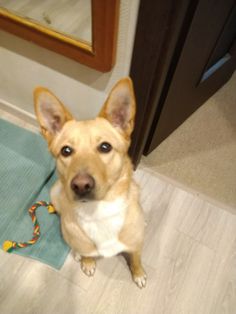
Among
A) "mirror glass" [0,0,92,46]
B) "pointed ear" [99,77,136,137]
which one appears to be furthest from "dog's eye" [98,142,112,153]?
"mirror glass" [0,0,92,46]

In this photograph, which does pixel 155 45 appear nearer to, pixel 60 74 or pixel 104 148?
pixel 104 148

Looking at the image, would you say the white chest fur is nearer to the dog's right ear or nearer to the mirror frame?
the dog's right ear

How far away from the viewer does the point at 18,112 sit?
Result: 224 cm

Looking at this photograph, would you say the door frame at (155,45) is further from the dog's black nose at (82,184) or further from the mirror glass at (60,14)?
the dog's black nose at (82,184)

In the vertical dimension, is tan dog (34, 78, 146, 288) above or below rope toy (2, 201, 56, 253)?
above

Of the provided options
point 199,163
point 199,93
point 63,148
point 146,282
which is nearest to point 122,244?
point 146,282

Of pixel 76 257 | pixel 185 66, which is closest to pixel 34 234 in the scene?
pixel 76 257

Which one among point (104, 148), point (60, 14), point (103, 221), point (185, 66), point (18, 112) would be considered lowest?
point (18, 112)

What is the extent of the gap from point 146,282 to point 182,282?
21 centimetres

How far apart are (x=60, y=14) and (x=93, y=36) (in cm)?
28

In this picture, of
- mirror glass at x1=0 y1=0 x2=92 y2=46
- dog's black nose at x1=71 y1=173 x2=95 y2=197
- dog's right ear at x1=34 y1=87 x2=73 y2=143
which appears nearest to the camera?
dog's black nose at x1=71 y1=173 x2=95 y2=197

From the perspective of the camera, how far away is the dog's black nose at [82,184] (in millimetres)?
965

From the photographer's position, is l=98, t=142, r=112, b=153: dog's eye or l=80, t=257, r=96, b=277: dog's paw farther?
l=80, t=257, r=96, b=277: dog's paw

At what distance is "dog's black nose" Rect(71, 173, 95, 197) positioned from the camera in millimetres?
965
